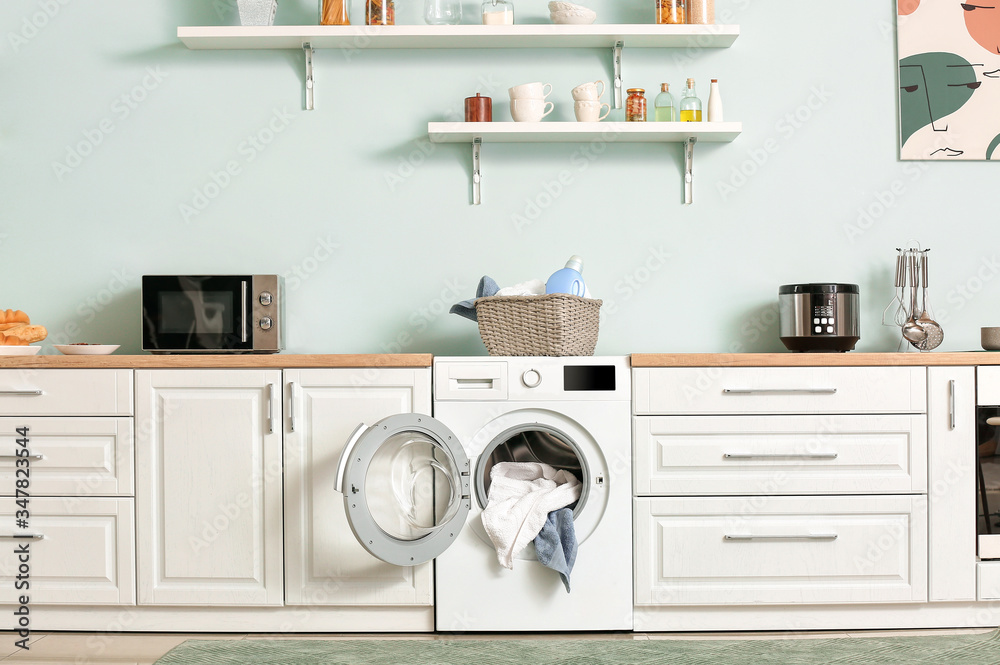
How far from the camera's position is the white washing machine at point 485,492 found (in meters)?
2.05

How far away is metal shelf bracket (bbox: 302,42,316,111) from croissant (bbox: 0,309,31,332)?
120cm

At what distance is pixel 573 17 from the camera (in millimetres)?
2461

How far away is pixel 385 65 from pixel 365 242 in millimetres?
664

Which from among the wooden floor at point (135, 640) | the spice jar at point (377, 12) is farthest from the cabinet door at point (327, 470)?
the spice jar at point (377, 12)

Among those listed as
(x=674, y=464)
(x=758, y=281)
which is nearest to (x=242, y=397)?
(x=674, y=464)

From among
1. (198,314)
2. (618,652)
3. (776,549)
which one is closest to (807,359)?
(776,549)

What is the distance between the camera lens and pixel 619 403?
6.82ft

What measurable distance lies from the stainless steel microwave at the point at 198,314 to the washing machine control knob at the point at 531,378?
34.4 inches

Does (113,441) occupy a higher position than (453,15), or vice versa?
(453,15)

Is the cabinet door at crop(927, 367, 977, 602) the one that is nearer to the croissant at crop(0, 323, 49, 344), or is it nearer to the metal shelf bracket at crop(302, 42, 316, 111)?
the metal shelf bracket at crop(302, 42, 316, 111)

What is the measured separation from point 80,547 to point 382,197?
4.89 ft

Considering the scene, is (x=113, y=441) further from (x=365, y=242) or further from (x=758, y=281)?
(x=758, y=281)

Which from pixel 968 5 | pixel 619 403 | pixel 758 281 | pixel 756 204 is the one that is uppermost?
pixel 968 5

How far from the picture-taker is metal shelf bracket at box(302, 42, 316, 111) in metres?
2.56
